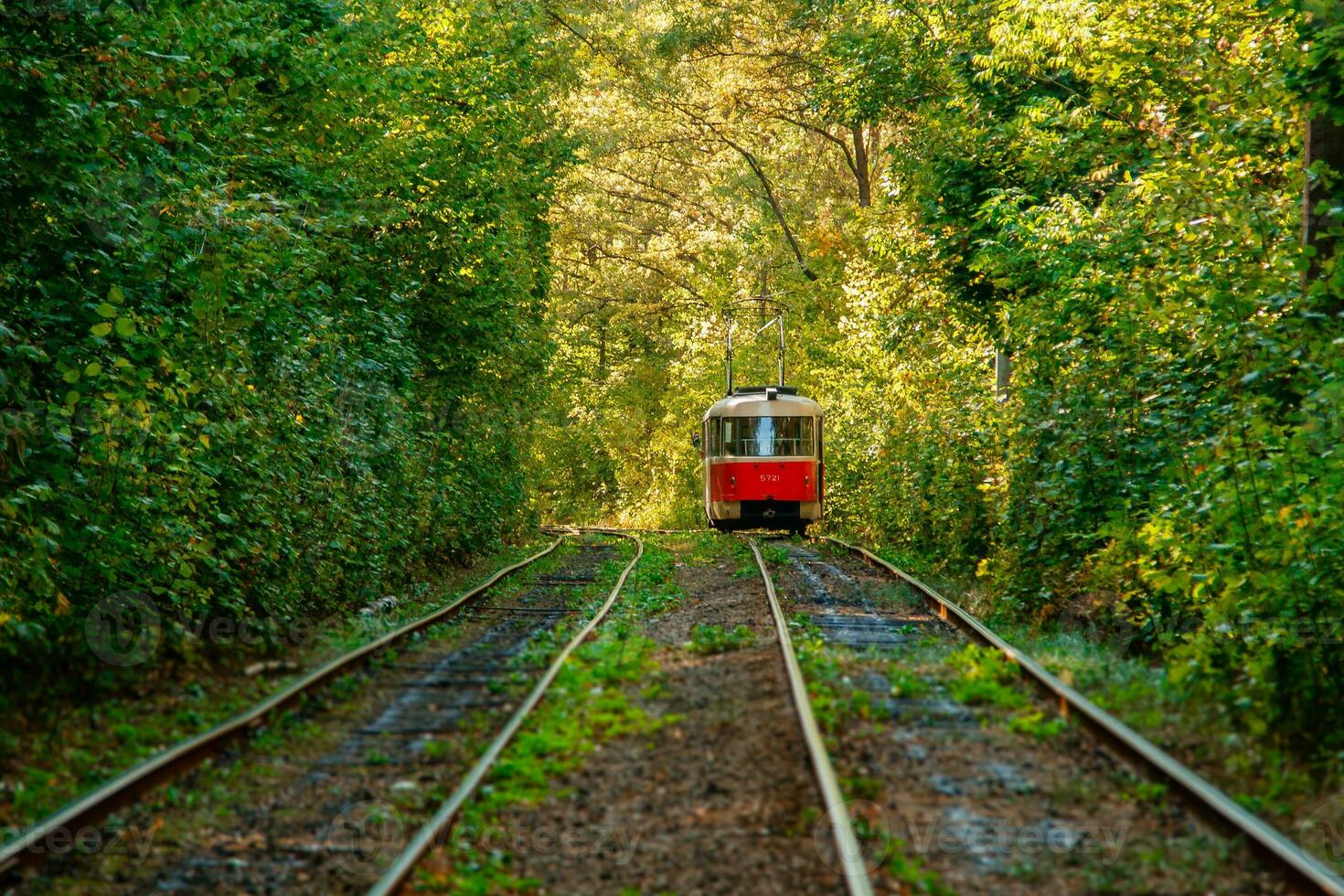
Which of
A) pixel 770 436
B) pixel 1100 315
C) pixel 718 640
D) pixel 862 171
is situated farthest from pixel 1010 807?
pixel 862 171

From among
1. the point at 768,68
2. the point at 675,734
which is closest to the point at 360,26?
the point at 675,734

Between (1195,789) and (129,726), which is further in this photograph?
(129,726)

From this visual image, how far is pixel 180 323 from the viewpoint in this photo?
10234 millimetres

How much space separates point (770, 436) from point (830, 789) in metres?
21.5

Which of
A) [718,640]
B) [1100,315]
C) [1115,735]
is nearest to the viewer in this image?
[1115,735]

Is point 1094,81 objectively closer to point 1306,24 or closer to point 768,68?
point 1306,24

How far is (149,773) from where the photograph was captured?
6.41 m

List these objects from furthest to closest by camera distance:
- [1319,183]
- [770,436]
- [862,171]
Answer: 1. [862,171]
2. [770,436]
3. [1319,183]

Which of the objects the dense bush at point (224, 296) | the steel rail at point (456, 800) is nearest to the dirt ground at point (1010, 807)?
the steel rail at point (456, 800)

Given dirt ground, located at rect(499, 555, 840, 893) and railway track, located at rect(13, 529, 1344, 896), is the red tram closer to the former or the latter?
railway track, located at rect(13, 529, 1344, 896)

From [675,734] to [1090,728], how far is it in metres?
2.39

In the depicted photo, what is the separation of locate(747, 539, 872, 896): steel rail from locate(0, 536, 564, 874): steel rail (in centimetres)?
324

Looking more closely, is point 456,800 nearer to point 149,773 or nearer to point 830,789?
point 149,773

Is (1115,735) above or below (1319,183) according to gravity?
below
